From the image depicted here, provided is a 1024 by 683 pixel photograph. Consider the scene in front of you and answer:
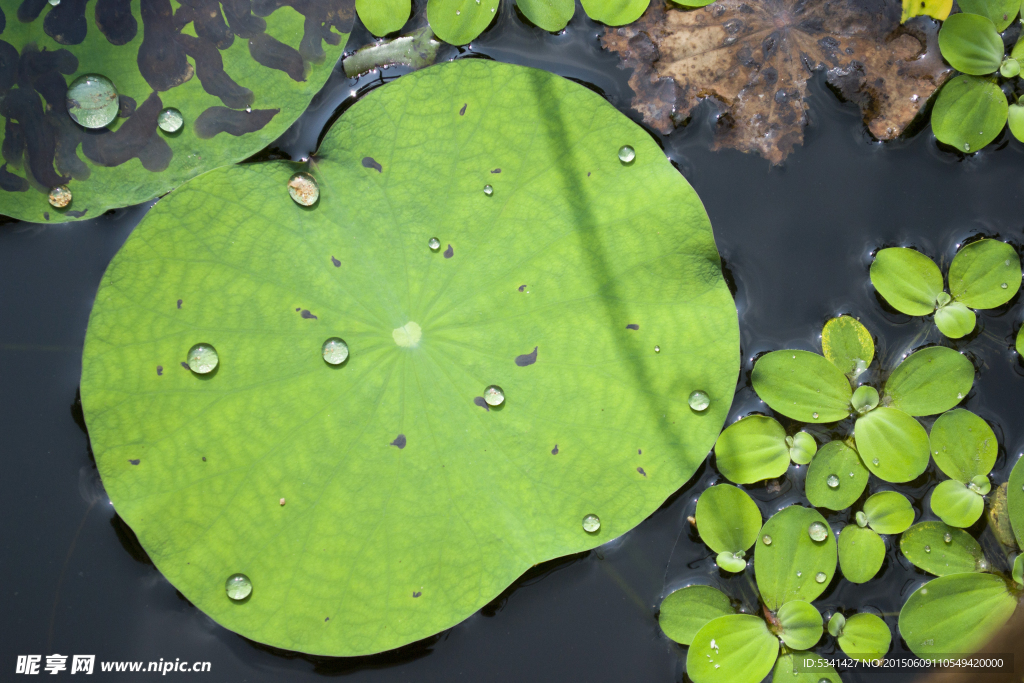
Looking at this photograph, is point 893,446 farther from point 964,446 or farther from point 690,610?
point 690,610

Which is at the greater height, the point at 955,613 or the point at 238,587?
the point at 238,587

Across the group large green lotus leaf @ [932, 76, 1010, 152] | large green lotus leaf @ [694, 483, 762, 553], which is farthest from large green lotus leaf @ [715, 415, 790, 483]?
large green lotus leaf @ [932, 76, 1010, 152]

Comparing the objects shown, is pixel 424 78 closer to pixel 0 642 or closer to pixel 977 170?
pixel 977 170

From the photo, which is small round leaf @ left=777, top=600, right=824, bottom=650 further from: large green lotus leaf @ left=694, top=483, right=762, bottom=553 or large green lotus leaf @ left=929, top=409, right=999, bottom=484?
large green lotus leaf @ left=929, top=409, right=999, bottom=484

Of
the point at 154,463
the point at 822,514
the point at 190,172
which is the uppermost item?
the point at 190,172

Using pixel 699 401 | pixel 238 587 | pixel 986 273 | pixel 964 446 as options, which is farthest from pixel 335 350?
pixel 986 273

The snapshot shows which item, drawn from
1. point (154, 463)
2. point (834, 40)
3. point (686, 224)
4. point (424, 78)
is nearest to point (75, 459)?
point (154, 463)
